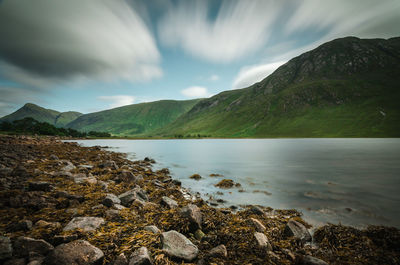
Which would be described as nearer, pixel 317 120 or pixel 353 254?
pixel 353 254

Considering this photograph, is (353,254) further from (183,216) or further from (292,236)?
(183,216)

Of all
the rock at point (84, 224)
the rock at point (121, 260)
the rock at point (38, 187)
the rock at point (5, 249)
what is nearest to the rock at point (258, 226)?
the rock at point (121, 260)

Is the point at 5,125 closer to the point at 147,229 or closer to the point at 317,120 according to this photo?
the point at 147,229

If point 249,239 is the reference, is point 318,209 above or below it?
below

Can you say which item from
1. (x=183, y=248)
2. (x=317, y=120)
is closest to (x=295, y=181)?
(x=183, y=248)

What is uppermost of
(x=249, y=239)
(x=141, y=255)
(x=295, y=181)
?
(x=141, y=255)

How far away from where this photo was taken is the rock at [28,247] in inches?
141

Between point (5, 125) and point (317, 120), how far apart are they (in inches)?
10145

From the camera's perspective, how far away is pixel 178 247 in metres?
4.57

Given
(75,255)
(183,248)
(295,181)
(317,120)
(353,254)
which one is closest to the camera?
(75,255)

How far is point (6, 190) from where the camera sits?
7281 mm

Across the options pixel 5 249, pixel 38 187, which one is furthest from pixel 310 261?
pixel 38 187

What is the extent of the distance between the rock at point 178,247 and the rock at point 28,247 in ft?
8.43

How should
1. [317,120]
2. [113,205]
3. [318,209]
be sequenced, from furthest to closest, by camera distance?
[317,120], [318,209], [113,205]
